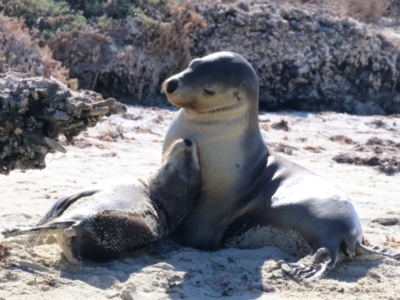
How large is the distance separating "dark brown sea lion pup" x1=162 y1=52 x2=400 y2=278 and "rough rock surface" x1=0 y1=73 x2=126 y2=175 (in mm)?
1423

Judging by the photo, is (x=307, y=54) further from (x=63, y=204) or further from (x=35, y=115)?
(x=35, y=115)

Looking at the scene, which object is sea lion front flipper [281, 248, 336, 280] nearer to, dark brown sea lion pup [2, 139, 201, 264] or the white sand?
the white sand

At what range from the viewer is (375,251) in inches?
236

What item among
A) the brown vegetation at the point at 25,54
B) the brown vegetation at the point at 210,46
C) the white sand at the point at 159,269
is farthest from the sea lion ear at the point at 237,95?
the brown vegetation at the point at 210,46

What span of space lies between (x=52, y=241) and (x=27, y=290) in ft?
3.27

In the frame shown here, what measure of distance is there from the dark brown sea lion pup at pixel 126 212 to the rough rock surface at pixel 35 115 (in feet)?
1.65

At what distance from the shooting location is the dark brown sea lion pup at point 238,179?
19.8 feet

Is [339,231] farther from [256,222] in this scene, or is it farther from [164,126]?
[164,126]

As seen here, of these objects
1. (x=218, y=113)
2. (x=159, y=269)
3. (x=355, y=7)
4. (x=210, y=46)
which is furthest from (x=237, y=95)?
(x=355, y=7)

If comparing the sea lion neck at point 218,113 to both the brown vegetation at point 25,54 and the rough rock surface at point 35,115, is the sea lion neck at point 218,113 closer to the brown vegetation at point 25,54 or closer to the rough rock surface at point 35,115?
the rough rock surface at point 35,115

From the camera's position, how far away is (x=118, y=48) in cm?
1534

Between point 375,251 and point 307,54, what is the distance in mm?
11901

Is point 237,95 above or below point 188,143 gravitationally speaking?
above

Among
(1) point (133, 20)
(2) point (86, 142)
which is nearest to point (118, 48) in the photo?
(1) point (133, 20)
